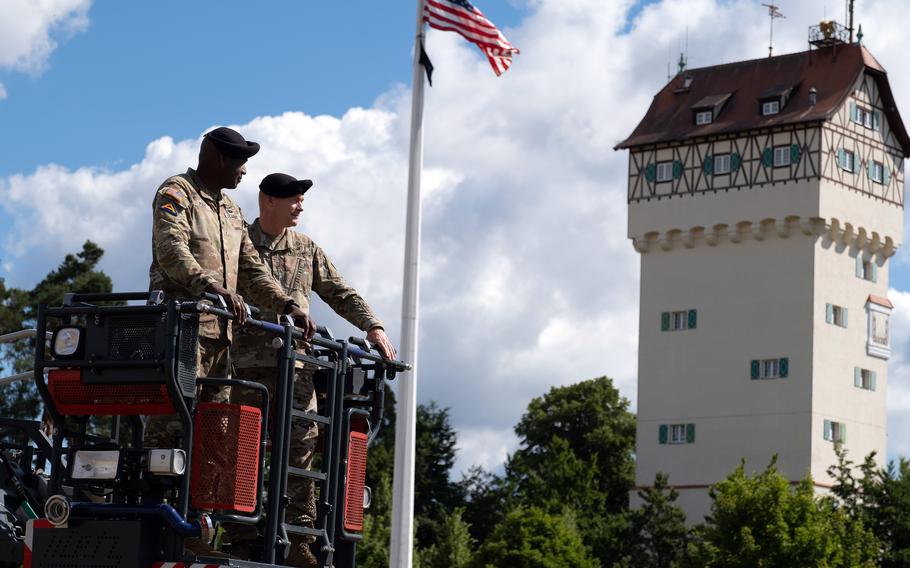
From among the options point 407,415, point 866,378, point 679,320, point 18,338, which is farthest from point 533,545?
point 18,338

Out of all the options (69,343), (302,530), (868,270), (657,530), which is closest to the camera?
(69,343)

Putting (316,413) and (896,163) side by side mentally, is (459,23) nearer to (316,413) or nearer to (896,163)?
(316,413)

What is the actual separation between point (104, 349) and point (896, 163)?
2833 inches

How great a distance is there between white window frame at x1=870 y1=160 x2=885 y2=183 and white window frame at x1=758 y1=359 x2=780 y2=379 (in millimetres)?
9196

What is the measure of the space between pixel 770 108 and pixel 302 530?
6643 centimetres

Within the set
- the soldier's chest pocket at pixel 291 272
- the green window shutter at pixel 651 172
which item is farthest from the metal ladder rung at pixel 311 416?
the green window shutter at pixel 651 172

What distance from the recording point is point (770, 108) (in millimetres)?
72688

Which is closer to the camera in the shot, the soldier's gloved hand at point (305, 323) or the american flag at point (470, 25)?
the soldier's gloved hand at point (305, 323)

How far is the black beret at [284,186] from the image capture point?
9.16 metres

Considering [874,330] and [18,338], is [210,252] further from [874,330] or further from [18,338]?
[874,330]

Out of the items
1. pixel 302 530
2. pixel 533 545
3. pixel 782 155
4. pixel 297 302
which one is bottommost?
pixel 302 530

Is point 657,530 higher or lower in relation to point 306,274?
higher

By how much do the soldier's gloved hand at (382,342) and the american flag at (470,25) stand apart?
1581 centimetres

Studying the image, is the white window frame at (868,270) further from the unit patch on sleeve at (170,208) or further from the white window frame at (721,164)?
the unit patch on sleeve at (170,208)
